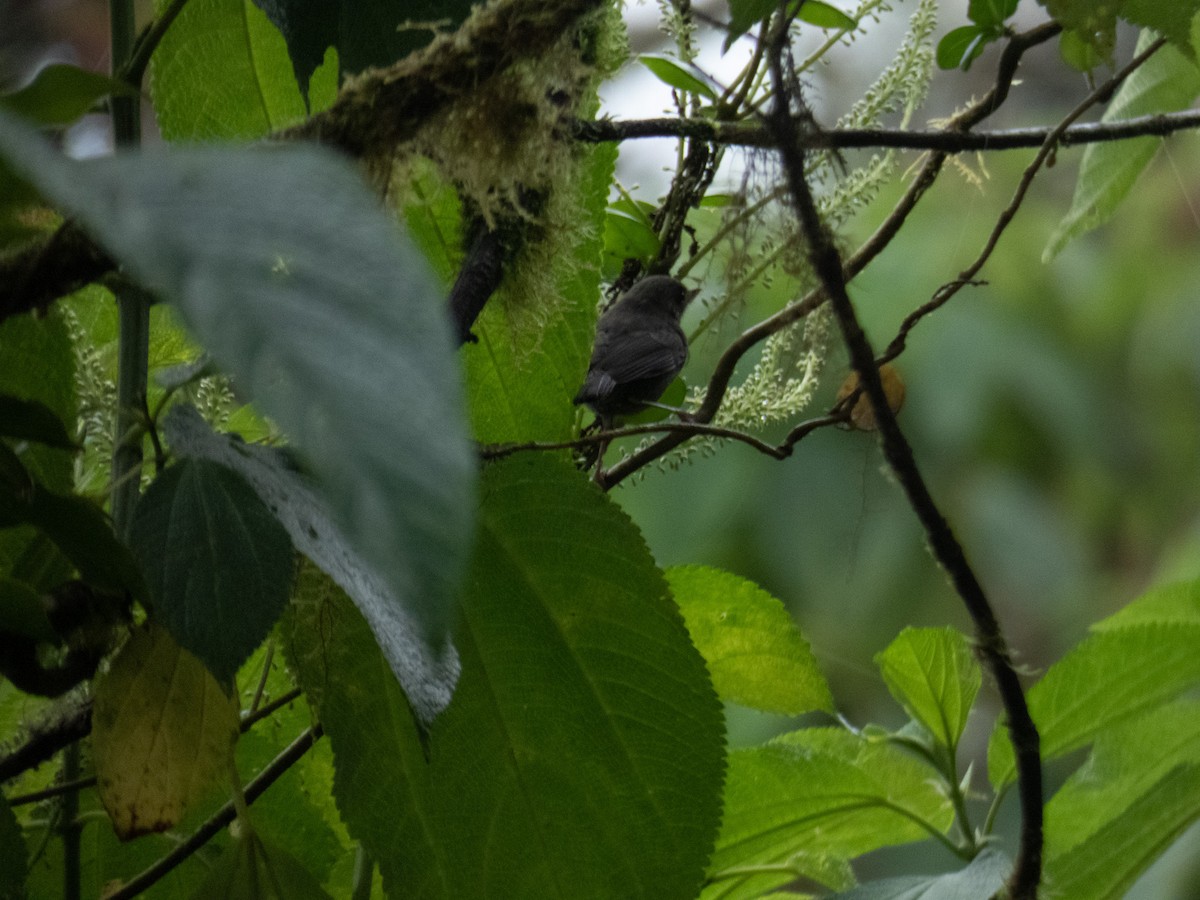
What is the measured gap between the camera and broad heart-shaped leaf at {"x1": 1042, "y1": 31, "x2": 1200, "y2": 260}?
0.67 m

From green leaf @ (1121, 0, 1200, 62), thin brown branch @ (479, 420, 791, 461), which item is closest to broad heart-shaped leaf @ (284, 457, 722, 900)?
thin brown branch @ (479, 420, 791, 461)

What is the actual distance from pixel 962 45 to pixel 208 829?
525 mm

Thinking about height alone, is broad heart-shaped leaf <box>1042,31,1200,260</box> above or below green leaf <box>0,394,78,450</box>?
above

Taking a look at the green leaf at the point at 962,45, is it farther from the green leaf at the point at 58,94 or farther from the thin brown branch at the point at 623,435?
the green leaf at the point at 58,94

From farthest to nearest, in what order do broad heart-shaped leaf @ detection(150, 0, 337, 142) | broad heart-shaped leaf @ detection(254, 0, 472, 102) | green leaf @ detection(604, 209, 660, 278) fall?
green leaf @ detection(604, 209, 660, 278)
broad heart-shaped leaf @ detection(150, 0, 337, 142)
broad heart-shaped leaf @ detection(254, 0, 472, 102)

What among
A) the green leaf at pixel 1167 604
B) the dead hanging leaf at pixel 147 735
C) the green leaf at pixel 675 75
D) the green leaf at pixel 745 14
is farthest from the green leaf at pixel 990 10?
the dead hanging leaf at pixel 147 735

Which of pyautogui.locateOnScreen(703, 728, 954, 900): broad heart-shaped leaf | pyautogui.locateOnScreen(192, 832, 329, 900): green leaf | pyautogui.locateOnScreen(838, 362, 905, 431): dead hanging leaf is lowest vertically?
pyautogui.locateOnScreen(703, 728, 954, 900): broad heart-shaped leaf

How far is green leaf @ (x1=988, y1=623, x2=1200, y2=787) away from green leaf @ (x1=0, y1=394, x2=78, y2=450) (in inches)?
18.9

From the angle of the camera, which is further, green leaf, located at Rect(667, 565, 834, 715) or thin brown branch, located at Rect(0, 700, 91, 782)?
green leaf, located at Rect(667, 565, 834, 715)

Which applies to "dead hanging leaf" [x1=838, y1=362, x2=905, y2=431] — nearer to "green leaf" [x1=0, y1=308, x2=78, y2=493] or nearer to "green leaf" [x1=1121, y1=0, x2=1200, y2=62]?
"green leaf" [x1=1121, y1=0, x2=1200, y2=62]

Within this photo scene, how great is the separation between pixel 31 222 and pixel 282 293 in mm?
334

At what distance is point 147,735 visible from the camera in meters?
0.42

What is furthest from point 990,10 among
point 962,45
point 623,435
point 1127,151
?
point 623,435

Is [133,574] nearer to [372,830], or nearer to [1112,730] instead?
[372,830]
